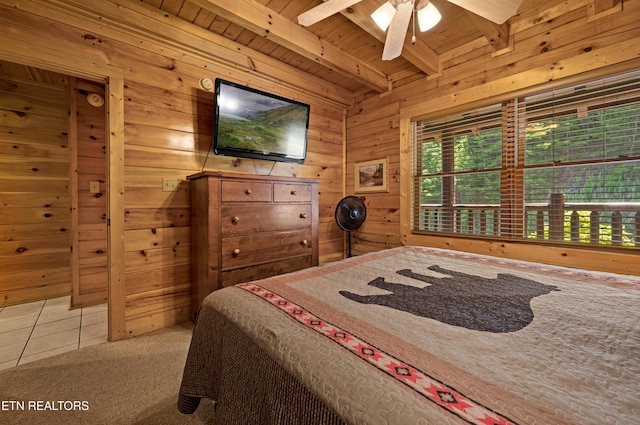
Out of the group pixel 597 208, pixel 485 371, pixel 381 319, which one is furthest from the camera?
pixel 597 208

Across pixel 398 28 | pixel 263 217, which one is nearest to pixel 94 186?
pixel 263 217

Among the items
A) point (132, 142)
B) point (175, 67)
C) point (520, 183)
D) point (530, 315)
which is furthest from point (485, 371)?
point (175, 67)

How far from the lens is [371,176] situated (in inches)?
138

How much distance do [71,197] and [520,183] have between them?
4.59 metres

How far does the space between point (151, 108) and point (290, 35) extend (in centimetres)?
139

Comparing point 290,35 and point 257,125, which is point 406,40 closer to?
point 290,35

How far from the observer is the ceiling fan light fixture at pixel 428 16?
5.67ft

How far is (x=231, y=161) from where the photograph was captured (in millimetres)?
2691

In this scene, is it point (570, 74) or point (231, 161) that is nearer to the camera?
point (570, 74)

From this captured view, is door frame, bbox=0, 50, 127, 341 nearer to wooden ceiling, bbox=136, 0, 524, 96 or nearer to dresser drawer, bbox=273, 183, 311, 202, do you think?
wooden ceiling, bbox=136, 0, 524, 96

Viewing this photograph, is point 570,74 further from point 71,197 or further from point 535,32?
point 71,197

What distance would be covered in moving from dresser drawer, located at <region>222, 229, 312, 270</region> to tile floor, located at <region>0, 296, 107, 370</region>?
1199 mm

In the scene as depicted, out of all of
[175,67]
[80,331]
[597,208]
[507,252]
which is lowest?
[80,331]

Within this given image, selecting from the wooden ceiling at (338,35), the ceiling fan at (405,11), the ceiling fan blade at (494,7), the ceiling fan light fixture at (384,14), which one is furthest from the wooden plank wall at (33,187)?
the ceiling fan blade at (494,7)
